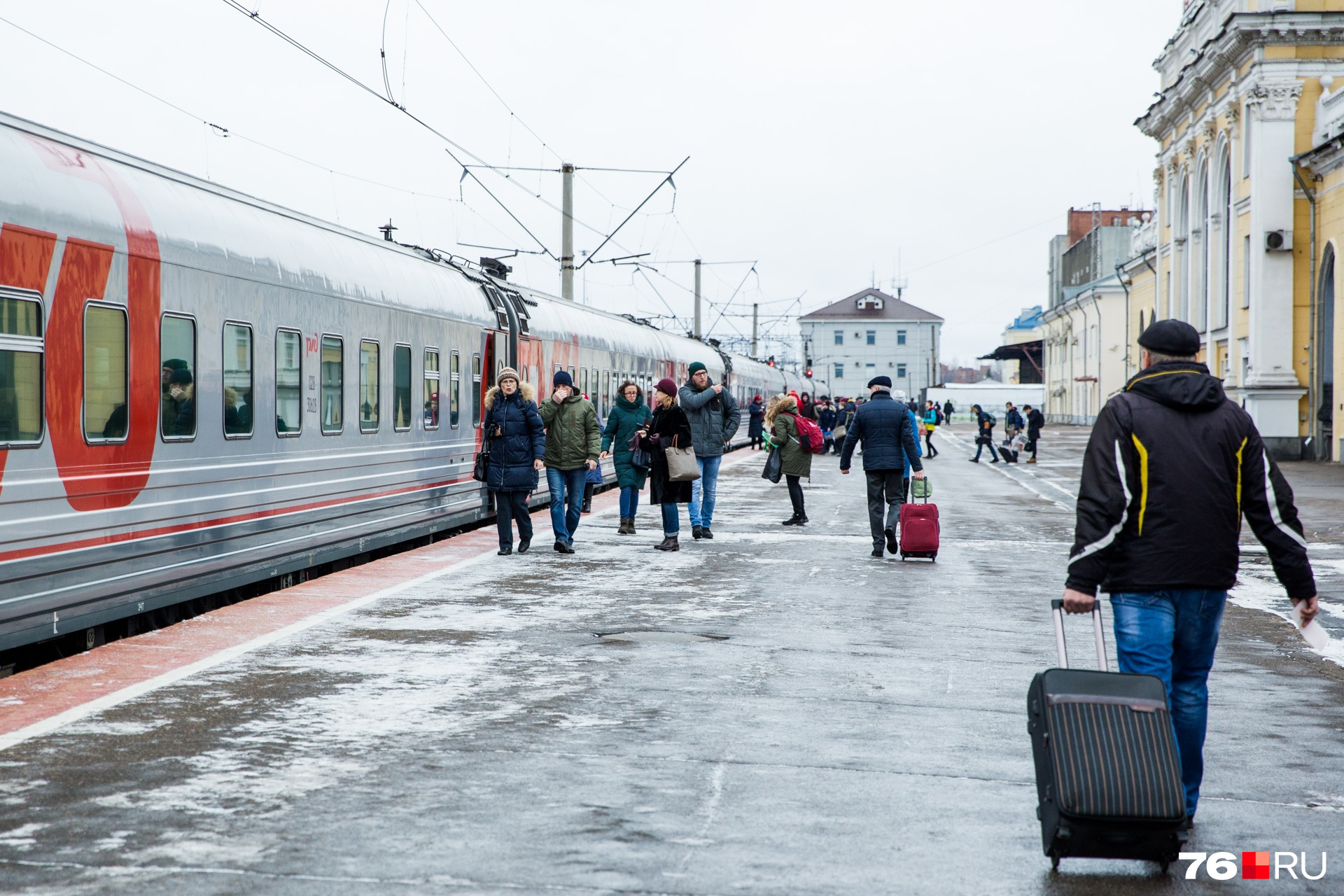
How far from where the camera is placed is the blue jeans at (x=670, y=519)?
574 inches

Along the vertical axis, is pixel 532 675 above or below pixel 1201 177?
below

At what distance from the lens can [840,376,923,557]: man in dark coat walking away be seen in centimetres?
1428

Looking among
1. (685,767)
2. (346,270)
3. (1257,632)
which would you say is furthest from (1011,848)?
(346,270)

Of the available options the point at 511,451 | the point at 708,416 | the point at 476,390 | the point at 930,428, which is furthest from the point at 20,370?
the point at 930,428

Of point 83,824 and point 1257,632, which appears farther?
point 1257,632

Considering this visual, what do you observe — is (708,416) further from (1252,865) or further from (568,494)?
(1252,865)

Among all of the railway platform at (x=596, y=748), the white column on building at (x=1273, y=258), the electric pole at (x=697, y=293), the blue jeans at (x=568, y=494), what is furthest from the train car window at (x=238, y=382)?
the electric pole at (x=697, y=293)

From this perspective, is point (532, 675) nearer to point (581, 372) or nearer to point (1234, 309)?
point (581, 372)

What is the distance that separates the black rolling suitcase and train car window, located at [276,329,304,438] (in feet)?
26.6

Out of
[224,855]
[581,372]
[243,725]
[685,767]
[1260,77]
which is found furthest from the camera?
[1260,77]

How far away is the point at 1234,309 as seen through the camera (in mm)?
41562

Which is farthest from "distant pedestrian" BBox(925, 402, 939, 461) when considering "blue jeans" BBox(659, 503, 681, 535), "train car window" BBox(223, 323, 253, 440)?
"train car window" BBox(223, 323, 253, 440)

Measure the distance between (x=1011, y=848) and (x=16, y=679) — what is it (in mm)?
5076

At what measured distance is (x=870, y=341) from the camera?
13625 cm
